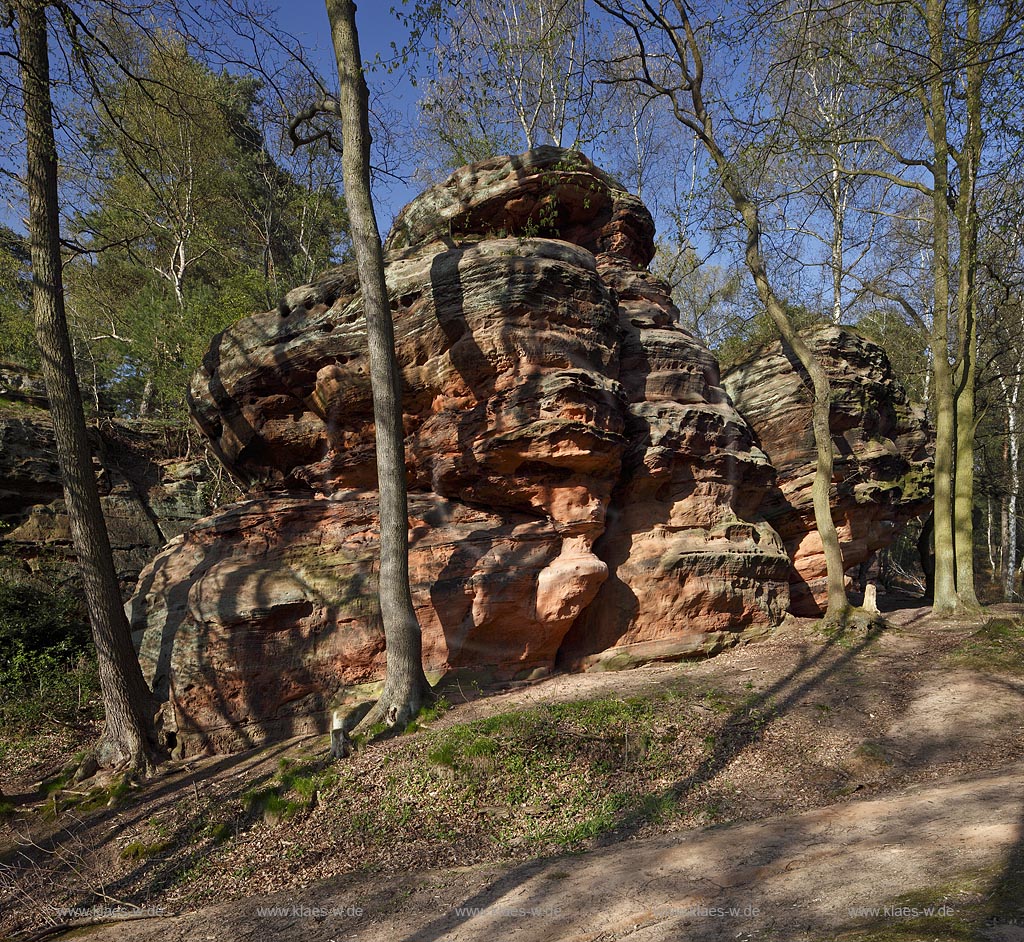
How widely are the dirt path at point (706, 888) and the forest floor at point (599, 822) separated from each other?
0.08 feet

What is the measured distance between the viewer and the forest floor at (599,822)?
153 inches

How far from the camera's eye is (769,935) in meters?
3.26

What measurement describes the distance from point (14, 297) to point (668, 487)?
19441 mm

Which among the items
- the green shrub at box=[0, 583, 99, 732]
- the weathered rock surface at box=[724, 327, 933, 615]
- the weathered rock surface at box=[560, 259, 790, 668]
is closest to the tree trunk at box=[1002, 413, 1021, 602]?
the weathered rock surface at box=[724, 327, 933, 615]

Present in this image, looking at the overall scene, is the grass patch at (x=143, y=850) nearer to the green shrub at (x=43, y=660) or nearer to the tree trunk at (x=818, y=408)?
the green shrub at (x=43, y=660)

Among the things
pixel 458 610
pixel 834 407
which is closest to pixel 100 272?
pixel 458 610

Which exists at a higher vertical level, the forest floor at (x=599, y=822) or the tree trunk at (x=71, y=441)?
the tree trunk at (x=71, y=441)

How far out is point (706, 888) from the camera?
4.23 meters

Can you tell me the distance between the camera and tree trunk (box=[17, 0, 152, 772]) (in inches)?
339

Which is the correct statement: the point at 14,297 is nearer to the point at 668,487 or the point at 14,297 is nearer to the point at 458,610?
the point at 458,610

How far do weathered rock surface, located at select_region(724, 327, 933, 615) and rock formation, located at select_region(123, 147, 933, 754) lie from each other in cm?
183

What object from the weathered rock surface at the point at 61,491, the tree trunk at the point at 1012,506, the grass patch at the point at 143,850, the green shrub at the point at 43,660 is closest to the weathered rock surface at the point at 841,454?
the tree trunk at the point at 1012,506

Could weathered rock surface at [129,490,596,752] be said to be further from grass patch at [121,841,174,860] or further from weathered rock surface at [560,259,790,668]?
grass patch at [121,841,174,860]

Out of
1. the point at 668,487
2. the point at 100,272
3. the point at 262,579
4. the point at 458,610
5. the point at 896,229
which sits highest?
the point at 100,272
